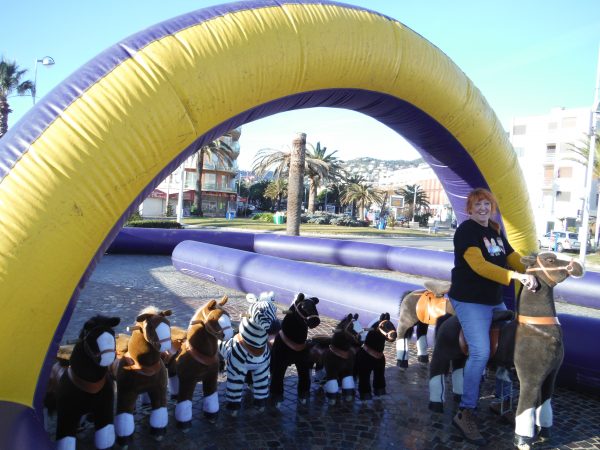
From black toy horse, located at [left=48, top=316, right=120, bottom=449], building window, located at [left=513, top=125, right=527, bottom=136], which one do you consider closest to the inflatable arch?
black toy horse, located at [left=48, top=316, right=120, bottom=449]

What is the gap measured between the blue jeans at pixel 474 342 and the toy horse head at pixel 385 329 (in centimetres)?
61

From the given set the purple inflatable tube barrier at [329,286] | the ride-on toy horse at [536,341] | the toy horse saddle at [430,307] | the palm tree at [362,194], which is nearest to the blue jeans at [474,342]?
the ride-on toy horse at [536,341]

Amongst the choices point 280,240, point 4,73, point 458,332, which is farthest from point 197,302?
point 4,73

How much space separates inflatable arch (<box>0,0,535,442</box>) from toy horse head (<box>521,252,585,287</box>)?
7.20 feet

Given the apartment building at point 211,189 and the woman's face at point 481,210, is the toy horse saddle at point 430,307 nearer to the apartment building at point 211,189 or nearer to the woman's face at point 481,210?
the woman's face at point 481,210

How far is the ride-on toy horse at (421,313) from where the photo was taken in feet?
15.9

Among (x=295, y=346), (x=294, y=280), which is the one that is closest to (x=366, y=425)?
(x=295, y=346)

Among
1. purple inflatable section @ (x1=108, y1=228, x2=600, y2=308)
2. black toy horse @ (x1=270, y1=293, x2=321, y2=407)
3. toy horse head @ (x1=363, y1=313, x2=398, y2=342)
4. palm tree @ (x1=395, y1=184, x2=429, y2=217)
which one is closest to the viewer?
black toy horse @ (x1=270, y1=293, x2=321, y2=407)

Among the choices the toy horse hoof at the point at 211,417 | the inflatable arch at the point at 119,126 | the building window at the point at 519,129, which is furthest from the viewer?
the building window at the point at 519,129

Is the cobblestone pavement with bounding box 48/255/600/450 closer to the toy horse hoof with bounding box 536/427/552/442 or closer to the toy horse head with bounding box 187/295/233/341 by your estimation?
the toy horse hoof with bounding box 536/427/552/442

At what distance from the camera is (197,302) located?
812 centimetres

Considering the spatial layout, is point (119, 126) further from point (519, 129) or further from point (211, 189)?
point (519, 129)

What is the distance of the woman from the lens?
12.4 feet

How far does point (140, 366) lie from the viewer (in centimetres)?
325
